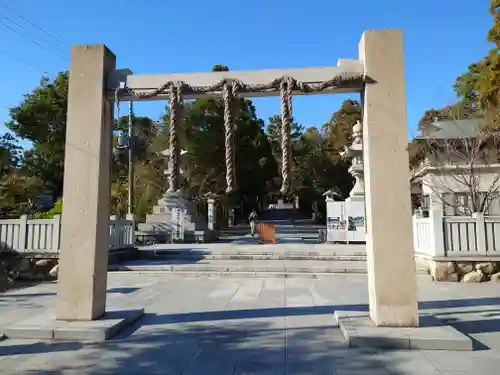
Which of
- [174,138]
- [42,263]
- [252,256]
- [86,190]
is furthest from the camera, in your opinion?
[252,256]

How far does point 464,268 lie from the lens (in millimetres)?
9148

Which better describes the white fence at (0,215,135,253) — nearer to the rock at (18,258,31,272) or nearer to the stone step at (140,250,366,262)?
the rock at (18,258,31,272)

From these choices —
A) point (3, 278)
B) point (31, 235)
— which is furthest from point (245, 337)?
point (31, 235)

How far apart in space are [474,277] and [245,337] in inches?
277

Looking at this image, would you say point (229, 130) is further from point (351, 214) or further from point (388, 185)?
point (351, 214)

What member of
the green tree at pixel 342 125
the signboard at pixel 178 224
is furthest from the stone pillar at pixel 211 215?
the green tree at pixel 342 125

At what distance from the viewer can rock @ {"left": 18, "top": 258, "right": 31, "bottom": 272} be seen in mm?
9969

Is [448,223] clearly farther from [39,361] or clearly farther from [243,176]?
[243,176]

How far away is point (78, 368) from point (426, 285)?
754 centimetres

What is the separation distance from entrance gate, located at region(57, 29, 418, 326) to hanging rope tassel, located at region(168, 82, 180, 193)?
1 cm

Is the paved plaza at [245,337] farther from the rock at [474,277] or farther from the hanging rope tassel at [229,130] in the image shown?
the hanging rope tassel at [229,130]

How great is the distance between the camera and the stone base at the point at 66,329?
4.46 m

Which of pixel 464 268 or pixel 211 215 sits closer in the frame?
pixel 464 268

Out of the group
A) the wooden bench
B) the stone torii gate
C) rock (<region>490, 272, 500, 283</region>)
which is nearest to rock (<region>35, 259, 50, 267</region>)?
the stone torii gate
